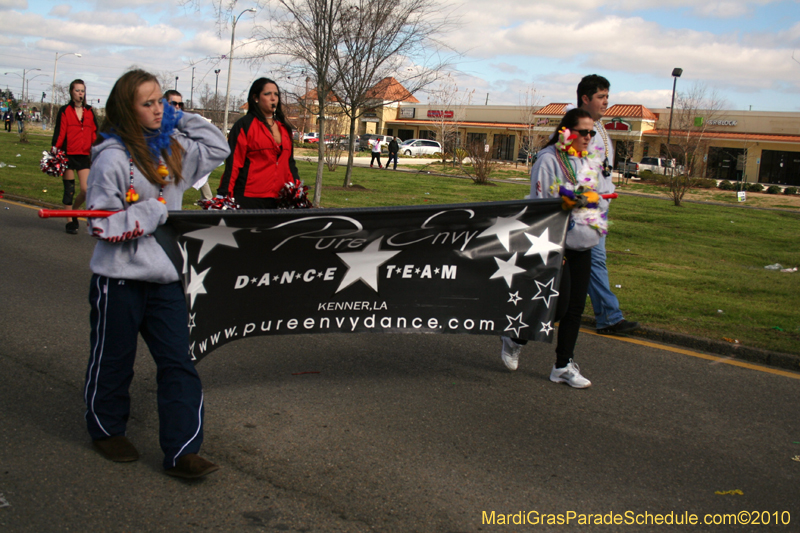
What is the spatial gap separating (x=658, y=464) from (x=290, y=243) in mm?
2484

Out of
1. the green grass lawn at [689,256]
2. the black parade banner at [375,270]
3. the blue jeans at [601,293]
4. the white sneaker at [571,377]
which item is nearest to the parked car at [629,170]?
the green grass lawn at [689,256]

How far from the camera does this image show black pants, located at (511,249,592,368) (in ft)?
15.7

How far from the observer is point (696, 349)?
19.8 ft

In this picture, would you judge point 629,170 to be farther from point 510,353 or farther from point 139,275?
point 139,275

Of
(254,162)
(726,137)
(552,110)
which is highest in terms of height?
(552,110)

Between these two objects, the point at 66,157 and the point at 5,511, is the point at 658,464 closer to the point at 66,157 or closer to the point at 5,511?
the point at 5,511

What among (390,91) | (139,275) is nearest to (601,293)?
(139,275)

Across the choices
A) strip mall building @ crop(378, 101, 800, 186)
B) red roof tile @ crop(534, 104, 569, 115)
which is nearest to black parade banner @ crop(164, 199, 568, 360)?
strip mall building @ crop(378, 101, 800, 186)

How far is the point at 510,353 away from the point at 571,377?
496 millimetres

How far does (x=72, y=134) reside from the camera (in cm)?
988

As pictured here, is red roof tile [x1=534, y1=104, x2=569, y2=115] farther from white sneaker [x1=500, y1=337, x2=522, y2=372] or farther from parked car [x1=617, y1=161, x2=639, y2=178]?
white sneaker [x1=500, y1=337, x2=522, y2=372]

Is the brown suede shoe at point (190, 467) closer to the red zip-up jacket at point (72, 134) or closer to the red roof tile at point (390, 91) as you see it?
the red zip-up jacket at point (72, 134)

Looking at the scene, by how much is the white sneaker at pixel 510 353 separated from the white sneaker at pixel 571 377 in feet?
1.08

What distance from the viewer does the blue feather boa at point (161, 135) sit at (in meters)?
3.28
